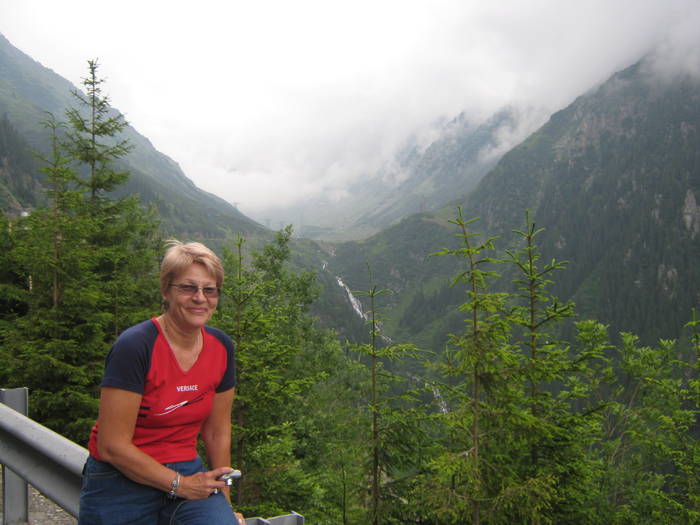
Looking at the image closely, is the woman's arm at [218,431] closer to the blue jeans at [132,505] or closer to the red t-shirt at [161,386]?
the red t-shirt at [161,386]

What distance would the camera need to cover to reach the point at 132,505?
231cm

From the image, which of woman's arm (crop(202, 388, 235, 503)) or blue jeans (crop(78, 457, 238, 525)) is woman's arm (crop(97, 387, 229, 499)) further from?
woman's arm (crop(202, 388, 235, 503))

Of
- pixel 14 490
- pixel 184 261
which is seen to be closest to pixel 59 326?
pixel 14 490

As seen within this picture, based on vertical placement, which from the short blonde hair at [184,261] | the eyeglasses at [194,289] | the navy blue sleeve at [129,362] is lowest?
the navy blue sleeve at [129,362]

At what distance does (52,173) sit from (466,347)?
12.0 m

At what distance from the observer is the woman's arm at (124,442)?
7.27ft

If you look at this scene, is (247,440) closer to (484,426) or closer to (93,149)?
(484,426)

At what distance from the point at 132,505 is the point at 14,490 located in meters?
1.69

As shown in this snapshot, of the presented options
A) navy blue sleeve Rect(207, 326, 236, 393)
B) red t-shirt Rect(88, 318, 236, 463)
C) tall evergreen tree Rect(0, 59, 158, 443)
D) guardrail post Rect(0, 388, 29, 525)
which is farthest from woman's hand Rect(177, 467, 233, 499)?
tall evergreen tree Rect(0, 59, 158, 443)

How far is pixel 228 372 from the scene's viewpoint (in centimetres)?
282

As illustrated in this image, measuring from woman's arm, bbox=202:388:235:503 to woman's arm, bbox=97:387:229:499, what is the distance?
1.62 ft

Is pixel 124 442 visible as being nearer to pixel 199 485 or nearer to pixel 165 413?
pixel 165 413

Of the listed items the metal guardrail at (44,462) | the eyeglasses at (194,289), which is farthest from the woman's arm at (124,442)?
the eyeglasses at (194,289)

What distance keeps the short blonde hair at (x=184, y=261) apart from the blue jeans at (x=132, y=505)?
1031mm
